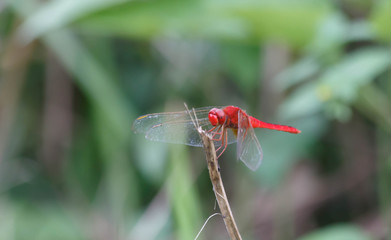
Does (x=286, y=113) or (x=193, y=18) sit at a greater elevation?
(x=193, y=18)

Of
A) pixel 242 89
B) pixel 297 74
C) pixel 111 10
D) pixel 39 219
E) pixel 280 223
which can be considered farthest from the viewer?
pixel 242 89

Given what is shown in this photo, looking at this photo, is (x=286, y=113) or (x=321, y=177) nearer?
(x=286, y=113)

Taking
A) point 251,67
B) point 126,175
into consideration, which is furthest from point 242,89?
point 126,175

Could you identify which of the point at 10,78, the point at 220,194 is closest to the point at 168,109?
the point at 10,78

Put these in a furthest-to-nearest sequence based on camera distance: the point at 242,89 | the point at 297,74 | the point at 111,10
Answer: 1. the point at 242,89
2. the point at 111,10
3. the point at 297,74

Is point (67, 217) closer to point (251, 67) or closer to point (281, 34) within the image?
point (251, 67)

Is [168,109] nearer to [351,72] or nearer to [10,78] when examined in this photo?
[10,78]

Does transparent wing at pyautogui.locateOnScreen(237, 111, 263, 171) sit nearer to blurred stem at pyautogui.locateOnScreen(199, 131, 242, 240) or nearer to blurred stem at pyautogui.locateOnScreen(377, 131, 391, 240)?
blurred stem at pyautogui.locateOnScreen(199, 131, 242, 240)


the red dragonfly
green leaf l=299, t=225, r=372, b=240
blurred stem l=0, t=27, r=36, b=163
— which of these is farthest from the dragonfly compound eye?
blurred stem l=0, t=27, r=36, b=163
